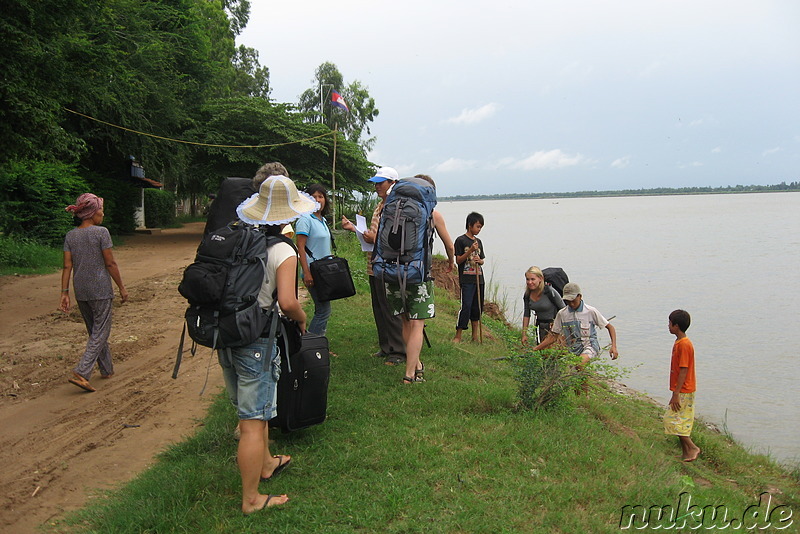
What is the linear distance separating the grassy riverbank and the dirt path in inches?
13.5

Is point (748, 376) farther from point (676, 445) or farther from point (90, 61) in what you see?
point (90, 61)

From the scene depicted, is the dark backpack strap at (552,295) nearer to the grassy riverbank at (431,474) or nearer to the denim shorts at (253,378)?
the grassy riverbank at (431,474)

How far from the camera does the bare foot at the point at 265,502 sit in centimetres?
362

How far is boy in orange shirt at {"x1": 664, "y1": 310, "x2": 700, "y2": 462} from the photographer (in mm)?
5859

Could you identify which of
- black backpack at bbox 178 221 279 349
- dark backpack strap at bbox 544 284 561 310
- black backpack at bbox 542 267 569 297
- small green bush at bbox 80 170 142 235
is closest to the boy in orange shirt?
dark backpack strap at bbox 544 284 561 310

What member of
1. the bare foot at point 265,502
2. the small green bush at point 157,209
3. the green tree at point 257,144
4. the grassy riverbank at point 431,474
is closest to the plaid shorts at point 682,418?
the grassy riverbank at point 431,474

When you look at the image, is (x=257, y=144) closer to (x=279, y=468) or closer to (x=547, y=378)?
(x=547, y=378)

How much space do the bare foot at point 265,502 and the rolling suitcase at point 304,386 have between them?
0.69m

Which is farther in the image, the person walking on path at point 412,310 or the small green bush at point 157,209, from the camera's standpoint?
the small green bush at point 157,209

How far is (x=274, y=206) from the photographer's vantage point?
12.7 ft

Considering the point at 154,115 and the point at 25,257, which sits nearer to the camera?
the point at 25,257

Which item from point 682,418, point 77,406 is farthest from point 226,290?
point 682,418

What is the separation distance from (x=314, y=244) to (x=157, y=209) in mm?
27891

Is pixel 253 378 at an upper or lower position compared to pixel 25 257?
upper
